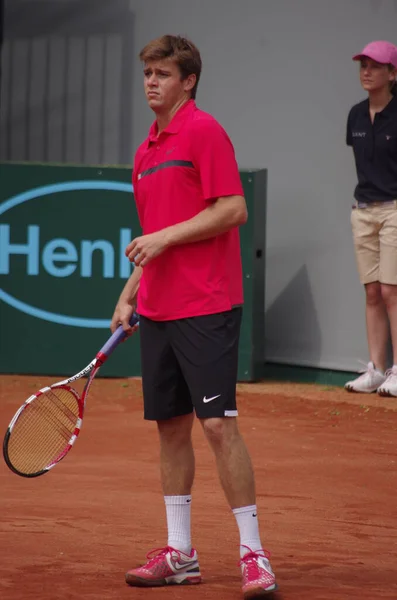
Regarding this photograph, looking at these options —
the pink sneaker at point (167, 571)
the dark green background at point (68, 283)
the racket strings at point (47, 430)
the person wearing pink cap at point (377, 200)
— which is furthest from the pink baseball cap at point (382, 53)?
the pink sneaker at point (167, 571)

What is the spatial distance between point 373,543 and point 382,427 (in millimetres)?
2864

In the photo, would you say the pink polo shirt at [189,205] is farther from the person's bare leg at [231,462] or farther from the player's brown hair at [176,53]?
the person's bare leg at [231,462]

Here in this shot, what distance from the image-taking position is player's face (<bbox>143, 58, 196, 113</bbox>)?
15.2 feet

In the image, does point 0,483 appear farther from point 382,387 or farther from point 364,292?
point 364,292

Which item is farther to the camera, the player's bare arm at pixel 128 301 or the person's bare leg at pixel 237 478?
the player's bare arm at pixel 128 301

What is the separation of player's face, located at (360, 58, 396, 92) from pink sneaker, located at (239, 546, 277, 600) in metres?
5.33

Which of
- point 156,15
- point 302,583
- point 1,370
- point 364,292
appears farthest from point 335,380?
point 302,583

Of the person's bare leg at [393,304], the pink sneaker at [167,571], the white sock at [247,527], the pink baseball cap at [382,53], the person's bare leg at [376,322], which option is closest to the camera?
the white sock at [247,527]

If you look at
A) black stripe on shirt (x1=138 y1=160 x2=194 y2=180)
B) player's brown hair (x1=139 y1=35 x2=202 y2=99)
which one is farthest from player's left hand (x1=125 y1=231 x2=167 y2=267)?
player's brown hair (x1=139 y1=35 x2=202 y2=99)

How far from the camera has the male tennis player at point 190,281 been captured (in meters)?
4.52

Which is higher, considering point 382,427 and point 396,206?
point 396,206

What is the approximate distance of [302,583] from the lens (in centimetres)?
476

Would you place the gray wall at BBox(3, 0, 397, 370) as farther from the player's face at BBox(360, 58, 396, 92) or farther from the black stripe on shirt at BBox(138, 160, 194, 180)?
the black stripe on shirt at BBox(138, 160, 194, 180)

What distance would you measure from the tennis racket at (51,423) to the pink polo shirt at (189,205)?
0.37 m
